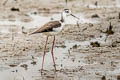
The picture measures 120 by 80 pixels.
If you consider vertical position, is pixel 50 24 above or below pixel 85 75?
above

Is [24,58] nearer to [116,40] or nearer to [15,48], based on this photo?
[15,48]

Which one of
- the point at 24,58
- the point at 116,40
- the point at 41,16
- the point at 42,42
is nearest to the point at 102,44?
the point at 116,40

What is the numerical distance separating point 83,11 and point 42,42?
4824 mm

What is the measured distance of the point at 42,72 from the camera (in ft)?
30.9

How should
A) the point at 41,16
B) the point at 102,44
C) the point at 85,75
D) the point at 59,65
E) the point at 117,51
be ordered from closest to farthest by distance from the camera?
1. the point at 85,75
2. the point at 59,65
3. the point at 117,51
4. the point at 102,44
5. the point at 41,16

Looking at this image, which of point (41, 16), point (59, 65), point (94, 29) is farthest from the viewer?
point (41, 16)

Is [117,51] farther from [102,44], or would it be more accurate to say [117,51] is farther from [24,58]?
[24,58]

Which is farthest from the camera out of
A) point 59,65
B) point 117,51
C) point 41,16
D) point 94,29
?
point 41,16

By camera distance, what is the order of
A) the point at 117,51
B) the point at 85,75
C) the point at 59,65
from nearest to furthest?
the point at 85,75
the point at 59,65
the point at 117,51

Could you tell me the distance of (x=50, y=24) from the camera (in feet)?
33.2

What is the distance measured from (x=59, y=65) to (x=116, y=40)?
2907 millimetres

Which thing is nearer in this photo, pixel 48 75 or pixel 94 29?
pixel 48 75

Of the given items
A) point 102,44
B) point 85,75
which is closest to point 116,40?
point 102,44

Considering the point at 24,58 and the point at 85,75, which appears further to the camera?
the point at 24,58
